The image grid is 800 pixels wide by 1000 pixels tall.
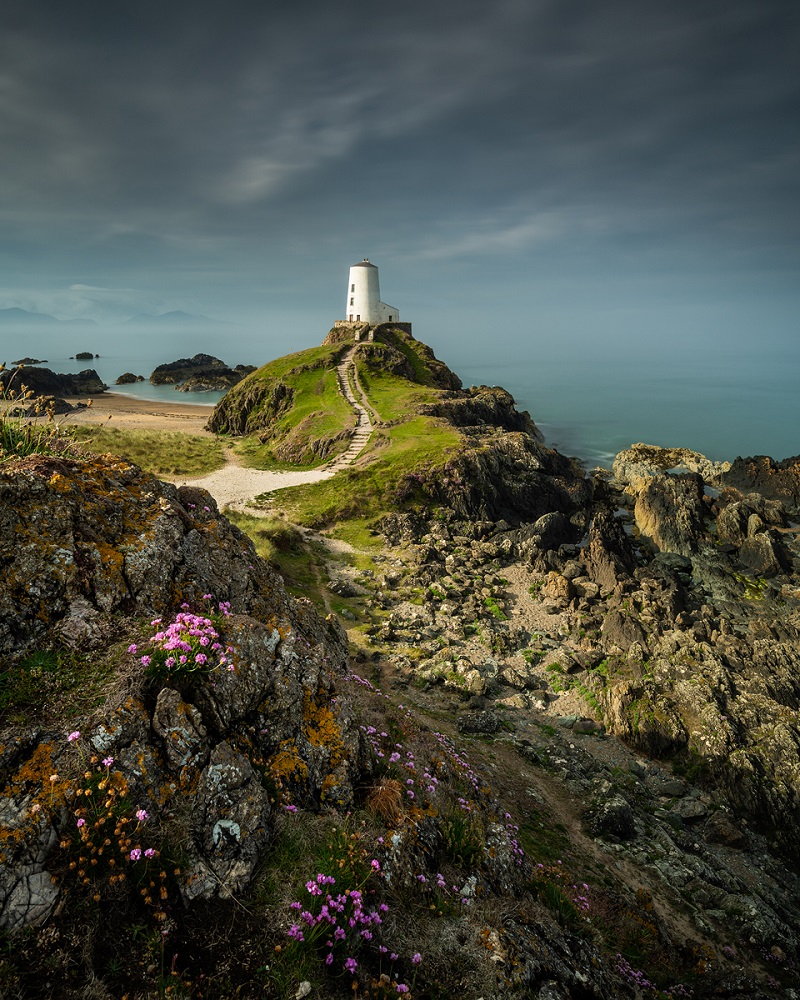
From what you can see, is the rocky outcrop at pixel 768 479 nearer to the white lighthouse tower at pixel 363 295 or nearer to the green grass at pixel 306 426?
the green grass at pixel 306 426

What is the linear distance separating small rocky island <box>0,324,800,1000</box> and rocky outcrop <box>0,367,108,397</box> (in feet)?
330

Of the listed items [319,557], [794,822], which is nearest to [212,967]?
[794,822]

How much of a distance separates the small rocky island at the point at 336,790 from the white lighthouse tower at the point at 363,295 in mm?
76738

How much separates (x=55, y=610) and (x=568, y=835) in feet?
41.5

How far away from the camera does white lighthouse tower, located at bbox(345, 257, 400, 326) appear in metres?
88.6

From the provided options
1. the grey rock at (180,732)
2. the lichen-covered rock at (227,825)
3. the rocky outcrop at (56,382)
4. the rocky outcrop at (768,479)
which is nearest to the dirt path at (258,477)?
the grey rock at (180,732)

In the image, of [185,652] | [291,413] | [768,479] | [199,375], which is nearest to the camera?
[185,652]

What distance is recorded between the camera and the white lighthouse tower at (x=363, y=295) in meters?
88.6

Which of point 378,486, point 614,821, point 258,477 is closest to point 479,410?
point 378,486

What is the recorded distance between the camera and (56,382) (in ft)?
348

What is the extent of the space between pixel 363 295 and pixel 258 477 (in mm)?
53806

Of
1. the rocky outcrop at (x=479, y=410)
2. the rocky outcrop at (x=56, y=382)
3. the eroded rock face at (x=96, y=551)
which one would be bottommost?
the eroded rock face at (x=96, y=551)

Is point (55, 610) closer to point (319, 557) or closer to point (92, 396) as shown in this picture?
point (319, 557)

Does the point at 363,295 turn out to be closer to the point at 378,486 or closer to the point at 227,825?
the point at 378,486
